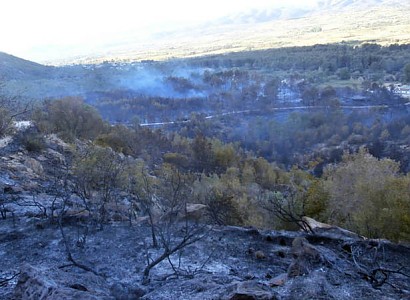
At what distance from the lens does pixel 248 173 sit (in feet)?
73.0

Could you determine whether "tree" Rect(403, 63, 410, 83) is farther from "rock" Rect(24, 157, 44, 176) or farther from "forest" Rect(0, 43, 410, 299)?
"rock" Rect(24, 157, 44, 176)

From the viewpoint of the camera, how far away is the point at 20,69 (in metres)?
62.9

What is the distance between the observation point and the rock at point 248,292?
13.5ft

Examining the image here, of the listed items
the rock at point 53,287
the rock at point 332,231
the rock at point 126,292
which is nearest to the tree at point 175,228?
the rock at point 126,292

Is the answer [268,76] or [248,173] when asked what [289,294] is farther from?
[268,76]

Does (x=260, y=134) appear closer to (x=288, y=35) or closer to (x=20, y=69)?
(x=20, y=69)

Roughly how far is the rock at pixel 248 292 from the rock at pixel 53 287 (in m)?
1.16

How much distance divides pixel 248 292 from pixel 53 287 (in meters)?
1.74

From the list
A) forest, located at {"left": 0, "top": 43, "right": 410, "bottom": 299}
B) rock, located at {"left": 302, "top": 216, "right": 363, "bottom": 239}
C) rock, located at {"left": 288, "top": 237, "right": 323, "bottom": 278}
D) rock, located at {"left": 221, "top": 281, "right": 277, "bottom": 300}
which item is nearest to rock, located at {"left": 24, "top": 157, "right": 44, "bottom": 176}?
forest, located at {"left": 0, "top": 43, "right": 410, "bottom": 299}

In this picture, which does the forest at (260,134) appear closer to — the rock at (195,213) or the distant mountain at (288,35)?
the rock at (195,213)

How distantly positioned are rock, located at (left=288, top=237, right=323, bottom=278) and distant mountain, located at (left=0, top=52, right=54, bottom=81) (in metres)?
56.4

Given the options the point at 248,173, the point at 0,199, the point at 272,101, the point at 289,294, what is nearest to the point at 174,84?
the point at 272,101

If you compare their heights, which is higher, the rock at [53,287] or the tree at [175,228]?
the rock at [53,287]

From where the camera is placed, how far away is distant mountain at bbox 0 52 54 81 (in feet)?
193
